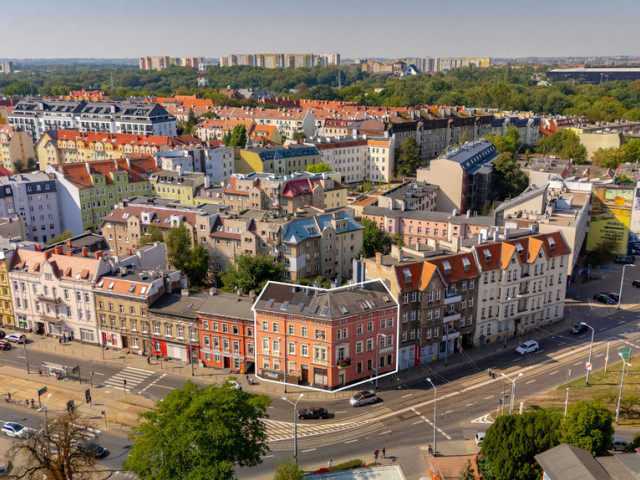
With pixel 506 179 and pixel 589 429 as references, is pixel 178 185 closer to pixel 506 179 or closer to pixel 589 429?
pixel 506 179

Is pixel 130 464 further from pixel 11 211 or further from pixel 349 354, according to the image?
pixel 11 211

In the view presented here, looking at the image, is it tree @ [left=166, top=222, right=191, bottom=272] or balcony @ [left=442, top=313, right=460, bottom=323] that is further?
tree @ [left=166, top=222, right=191, bottom=272]

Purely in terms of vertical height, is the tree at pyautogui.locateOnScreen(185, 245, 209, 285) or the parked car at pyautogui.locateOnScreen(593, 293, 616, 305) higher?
the tree at pyautogui.locateOnScreen(185, 245, 209, 285)

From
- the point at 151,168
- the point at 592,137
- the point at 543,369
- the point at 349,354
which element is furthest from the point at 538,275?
the point at 592,137

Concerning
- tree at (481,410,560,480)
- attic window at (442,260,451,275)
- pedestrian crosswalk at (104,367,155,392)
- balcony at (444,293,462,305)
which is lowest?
pedestrian crosswalk at (104,367,155,392)

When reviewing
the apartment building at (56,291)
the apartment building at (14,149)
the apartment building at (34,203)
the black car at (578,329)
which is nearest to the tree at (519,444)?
the black car at (578,329)

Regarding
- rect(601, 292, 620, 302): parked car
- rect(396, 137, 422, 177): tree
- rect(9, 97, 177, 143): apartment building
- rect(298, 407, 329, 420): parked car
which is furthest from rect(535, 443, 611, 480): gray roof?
rect(9, 97, 177, 143): apartment building

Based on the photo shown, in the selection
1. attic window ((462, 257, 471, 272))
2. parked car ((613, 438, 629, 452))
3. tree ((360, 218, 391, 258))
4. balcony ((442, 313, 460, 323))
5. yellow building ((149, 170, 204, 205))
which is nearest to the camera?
parked car ((613, 438, 629, 452))

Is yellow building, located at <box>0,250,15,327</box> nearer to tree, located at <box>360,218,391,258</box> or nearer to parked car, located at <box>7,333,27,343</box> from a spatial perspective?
parked car, located at <box>7,333,27,343</box>
